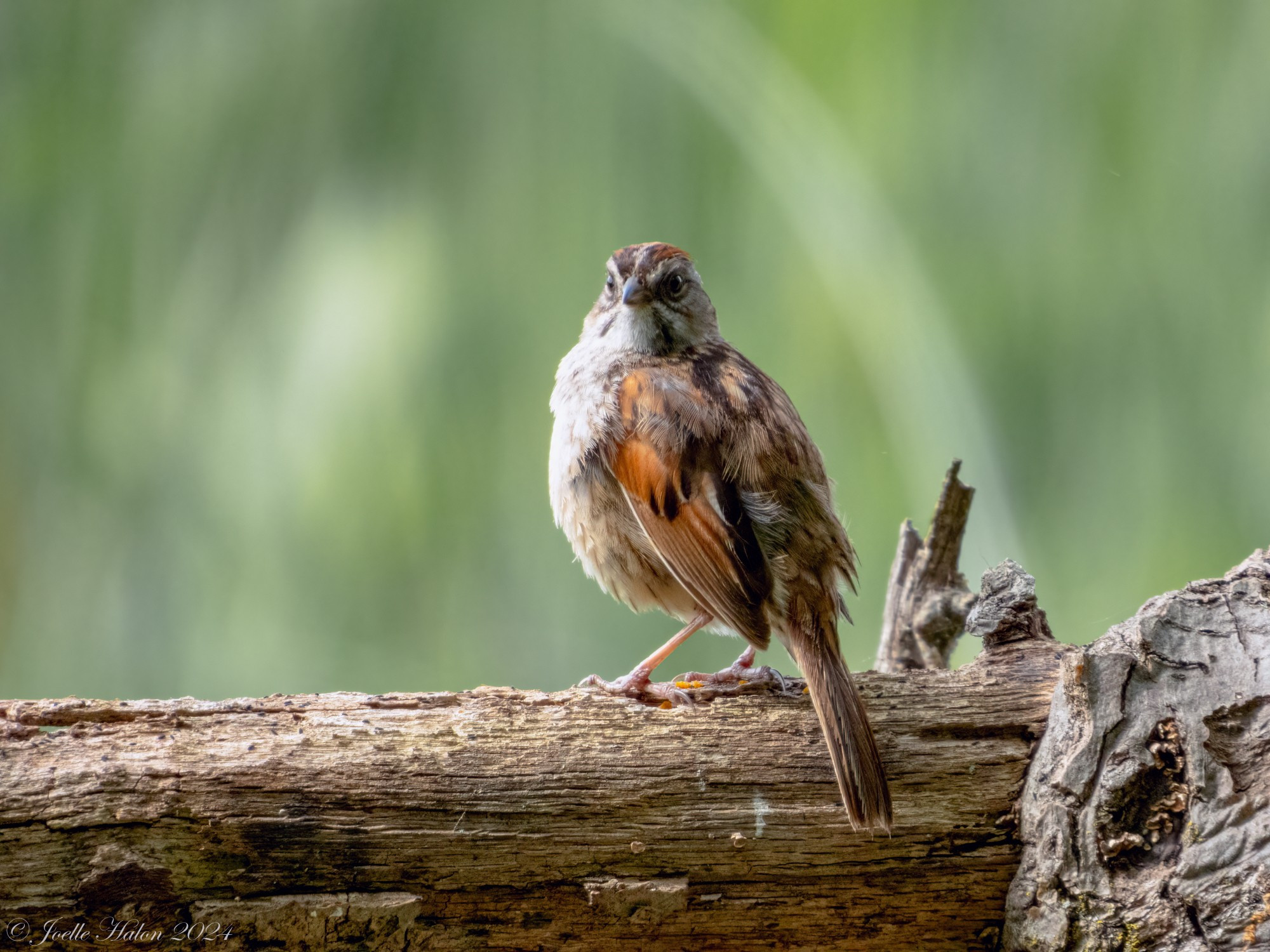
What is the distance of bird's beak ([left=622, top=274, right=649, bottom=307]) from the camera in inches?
137

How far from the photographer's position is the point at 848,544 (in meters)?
3.11

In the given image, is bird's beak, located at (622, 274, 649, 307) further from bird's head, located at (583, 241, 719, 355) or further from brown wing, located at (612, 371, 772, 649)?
brown wing, located at (612, 371, 772, 649)

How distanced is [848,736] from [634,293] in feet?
5.51

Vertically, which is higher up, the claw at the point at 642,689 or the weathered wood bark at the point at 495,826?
the claw at the point at 642,689

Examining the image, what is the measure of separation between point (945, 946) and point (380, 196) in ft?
15.2

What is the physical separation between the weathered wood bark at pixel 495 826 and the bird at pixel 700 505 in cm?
33

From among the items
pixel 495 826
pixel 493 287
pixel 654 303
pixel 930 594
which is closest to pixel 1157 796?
pixel 495 826

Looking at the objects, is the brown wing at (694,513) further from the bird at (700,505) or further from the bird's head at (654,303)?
the bird's head at (654,303)

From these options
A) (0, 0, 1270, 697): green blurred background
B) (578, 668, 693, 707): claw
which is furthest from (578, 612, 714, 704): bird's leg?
(0, 0, 1270, 697): green blurred background

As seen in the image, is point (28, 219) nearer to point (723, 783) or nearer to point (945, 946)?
point (723, 783)

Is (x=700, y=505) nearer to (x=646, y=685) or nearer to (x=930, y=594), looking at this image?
(x=646, y=685)

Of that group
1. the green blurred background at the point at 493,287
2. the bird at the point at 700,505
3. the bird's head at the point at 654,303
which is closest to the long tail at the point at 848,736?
the bird at the point at 700,505

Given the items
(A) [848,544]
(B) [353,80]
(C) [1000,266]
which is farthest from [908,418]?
(B) [353,80]

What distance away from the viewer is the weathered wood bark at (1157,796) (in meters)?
2.11
